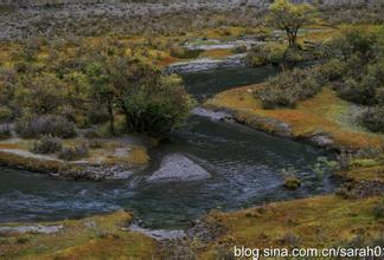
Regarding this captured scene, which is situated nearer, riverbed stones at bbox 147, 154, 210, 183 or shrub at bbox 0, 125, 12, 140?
riverbed stones at bbox 147, 154, 210, 183

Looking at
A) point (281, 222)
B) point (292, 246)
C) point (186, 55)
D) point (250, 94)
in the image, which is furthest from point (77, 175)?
point (186, 55)

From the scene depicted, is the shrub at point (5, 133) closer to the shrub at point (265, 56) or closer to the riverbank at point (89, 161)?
the riverbank at point (89, 161)

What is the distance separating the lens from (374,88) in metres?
56.4

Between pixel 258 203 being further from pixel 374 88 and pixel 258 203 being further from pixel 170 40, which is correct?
pixel 170 40

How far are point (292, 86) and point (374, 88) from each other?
7.89 meters

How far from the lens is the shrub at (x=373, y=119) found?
4858 centimetres

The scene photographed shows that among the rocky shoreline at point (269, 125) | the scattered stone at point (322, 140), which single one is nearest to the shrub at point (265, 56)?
the rocky shoreline at point (269, 125)

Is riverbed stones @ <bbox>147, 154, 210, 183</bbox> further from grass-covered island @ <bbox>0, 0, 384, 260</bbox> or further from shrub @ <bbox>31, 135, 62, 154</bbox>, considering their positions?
shrub @ <bbox>31, 135, 62, 154</bbox>

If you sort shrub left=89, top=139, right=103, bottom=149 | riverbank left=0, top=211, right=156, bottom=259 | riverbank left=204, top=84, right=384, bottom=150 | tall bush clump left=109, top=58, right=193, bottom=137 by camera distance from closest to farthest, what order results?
riverbank left=0, top=211, right=156, bottom=259, shrub left=89, top=139, right=103, bottom=149, riverbank left=204, top=84, right=384, bottom=150, tall bush clump left=109, top=58, right=193, bottom=137

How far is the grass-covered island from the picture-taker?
2934 cm

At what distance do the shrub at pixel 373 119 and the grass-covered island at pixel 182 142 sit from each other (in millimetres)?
113

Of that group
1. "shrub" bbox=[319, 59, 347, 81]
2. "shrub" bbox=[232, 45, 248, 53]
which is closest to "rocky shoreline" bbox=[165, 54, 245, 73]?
"shrub" bbox=[232, 45, 248, 53]

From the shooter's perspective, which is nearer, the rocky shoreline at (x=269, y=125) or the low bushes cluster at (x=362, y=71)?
the rocky shoreline at (x=269, y=125)

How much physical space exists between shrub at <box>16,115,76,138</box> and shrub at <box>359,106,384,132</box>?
2298cm
